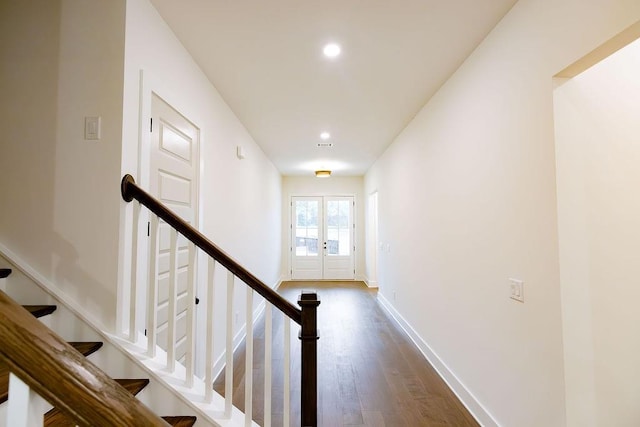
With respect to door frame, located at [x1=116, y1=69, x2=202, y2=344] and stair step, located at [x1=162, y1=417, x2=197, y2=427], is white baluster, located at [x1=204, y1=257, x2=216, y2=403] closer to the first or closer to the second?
stair step, located at [x1=162, y1=417, x2=197, y2=427]

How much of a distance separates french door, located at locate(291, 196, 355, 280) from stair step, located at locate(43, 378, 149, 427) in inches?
254

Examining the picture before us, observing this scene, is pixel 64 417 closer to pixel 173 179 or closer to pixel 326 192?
pixel 173 179

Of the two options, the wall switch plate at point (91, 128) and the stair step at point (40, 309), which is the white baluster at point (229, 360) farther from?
the wall switch plate at point (91, 128)

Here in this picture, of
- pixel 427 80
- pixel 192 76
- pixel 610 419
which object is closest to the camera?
pixel 610 419

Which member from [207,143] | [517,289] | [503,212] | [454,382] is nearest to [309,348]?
[517,289]

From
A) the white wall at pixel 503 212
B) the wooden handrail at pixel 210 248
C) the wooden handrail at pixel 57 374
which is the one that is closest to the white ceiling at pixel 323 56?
the white wall at pixel 503 212

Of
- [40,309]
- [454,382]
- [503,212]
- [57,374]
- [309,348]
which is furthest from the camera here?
[454,382]

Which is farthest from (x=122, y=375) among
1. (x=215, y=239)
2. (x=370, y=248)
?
(x=370, y=248)

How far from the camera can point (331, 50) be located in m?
2.34

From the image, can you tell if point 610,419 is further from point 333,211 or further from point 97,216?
point 333,211

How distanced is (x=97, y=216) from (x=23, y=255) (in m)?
0.41

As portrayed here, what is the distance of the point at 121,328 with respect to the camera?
1585 mm

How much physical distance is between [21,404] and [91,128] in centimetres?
158

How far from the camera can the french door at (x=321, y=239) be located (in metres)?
7.98
